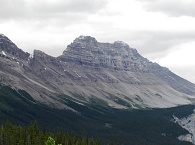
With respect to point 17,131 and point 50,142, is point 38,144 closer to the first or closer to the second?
point 17,131

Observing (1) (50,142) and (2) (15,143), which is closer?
(1) (50,142)

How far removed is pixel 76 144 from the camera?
13688 centimetres

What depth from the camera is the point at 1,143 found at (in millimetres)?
128625

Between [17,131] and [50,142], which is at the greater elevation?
[50,142]

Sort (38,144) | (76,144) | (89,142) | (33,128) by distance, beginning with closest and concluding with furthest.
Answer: (38,144) < (33,128) < (76,144) < (89,142)

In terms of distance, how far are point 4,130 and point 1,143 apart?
467 cm

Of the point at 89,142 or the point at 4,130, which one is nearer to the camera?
the point at 4,130

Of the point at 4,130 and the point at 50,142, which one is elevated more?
the point at 50,142

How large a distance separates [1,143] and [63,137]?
23.6 m

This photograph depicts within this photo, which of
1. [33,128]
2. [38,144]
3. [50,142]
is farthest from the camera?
[33,128]

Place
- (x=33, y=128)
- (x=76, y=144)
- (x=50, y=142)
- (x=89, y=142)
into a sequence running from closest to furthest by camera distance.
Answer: (x=50, y=142) → (x=33, y=128) → (x=76, y=144) → (x=89, y=142)

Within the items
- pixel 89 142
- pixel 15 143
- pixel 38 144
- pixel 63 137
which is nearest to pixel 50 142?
pixel 38 144

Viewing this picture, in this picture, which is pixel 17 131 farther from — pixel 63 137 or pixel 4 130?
pixel 63 137

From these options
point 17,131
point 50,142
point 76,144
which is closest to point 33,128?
point 17,131
